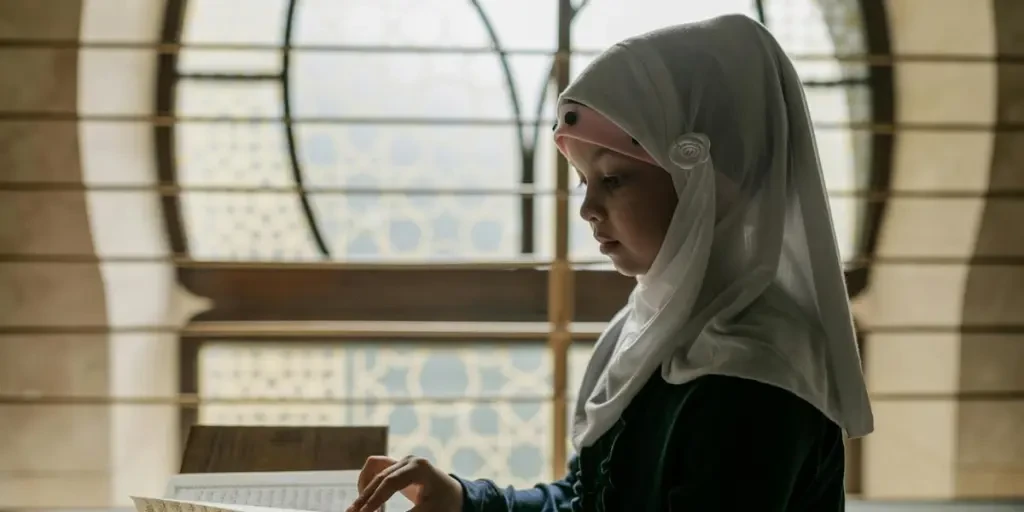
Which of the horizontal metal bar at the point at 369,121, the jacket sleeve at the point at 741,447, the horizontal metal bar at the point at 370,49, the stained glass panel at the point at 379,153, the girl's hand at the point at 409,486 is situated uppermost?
the horizontal metal bar at the point at 370,49

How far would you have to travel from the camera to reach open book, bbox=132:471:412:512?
1.04m

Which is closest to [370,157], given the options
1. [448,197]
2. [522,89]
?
[448,197]

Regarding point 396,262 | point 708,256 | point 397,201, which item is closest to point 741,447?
point 708,256

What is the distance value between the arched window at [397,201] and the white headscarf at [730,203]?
1100mm

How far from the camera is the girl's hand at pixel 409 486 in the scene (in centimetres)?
88

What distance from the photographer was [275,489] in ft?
3.57

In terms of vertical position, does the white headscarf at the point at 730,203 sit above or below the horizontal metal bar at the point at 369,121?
below

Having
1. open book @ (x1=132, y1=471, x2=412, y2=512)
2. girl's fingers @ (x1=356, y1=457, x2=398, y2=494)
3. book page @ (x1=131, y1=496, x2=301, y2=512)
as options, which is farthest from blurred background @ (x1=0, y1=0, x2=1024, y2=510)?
book page @ (x1=131, y1=496, x2=301, y2=512)

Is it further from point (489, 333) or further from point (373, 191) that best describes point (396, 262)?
point (489, 333)

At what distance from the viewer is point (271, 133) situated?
1.99 m

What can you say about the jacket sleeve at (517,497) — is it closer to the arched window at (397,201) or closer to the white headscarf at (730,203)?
the white headscarf at (730,203)

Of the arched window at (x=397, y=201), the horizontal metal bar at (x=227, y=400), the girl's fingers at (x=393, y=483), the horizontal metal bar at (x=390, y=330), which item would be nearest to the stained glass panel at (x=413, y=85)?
the arched window at (x=397, y=201)

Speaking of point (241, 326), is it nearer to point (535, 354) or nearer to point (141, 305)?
point (141, 305)

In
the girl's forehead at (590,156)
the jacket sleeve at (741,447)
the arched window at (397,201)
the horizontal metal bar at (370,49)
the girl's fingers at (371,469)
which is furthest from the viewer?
the arched window at (397,201)
